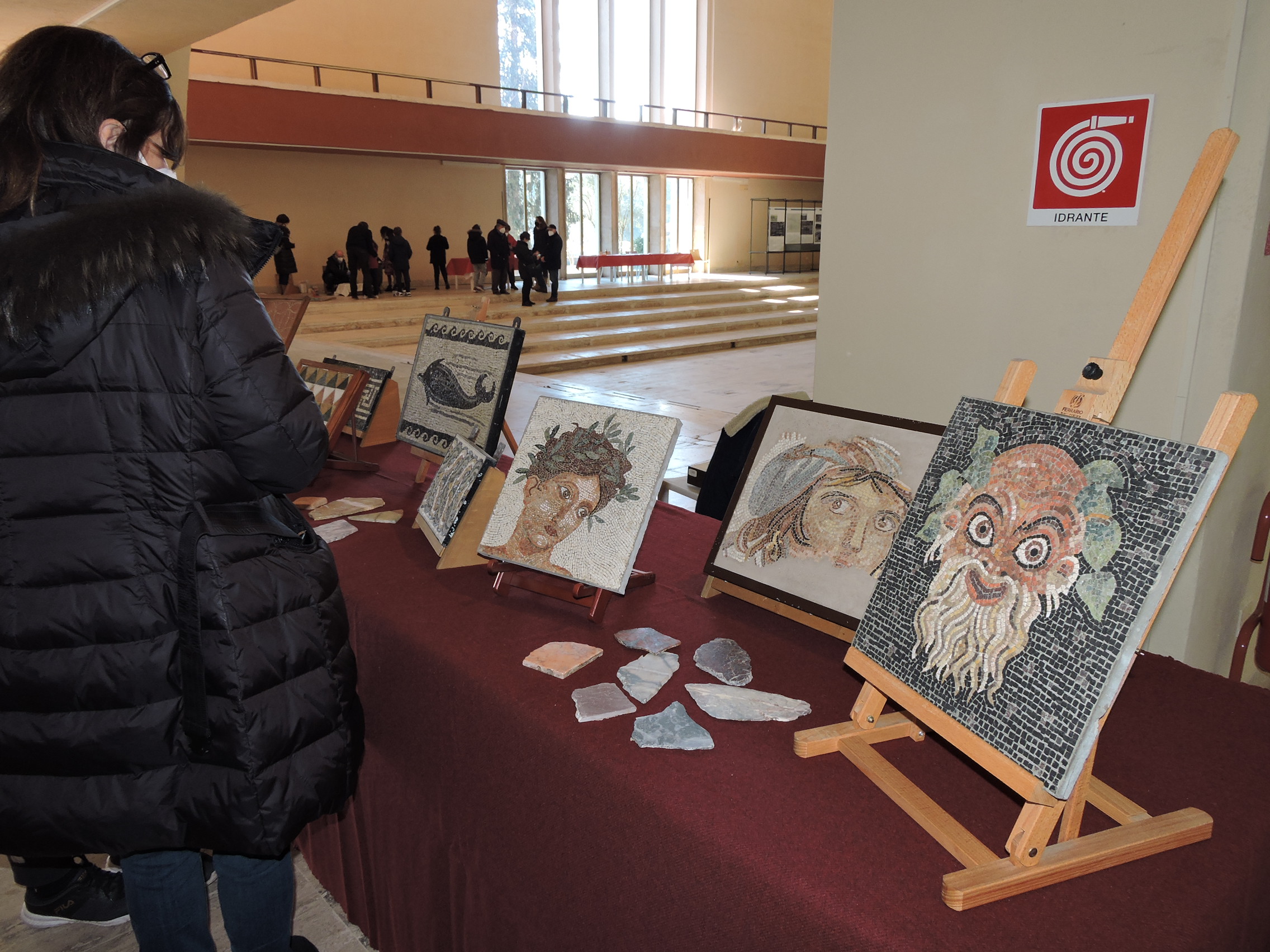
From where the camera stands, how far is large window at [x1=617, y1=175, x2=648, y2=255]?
19.5 m

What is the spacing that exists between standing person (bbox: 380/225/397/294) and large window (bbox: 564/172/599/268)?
4.64m

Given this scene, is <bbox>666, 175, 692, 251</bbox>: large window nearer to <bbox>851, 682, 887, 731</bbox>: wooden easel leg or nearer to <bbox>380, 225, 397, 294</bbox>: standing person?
<bbox>380, 225, 397, 294</bbox>: standing person

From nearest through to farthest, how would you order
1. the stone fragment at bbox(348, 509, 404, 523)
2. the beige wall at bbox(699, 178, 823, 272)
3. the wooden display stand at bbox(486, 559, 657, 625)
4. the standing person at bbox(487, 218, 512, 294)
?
the wooden display stand at bbox(486, 559, 657, 625)
the stone fragment at bbox(348, 509, 404, 523)
the standing person at bbox(487, 218, 512, 294)
the beige wall at bbox(699, 178, 823, 272)

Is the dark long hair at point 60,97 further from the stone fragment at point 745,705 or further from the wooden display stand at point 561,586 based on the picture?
the stone fragment at point 745,705

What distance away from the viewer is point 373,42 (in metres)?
14.9

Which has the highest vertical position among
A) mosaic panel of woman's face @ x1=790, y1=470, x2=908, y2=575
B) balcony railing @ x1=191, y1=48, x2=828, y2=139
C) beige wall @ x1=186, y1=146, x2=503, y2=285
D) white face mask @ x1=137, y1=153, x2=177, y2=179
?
balcony railing @ x1=191, y1=48, x2=828, y2=139

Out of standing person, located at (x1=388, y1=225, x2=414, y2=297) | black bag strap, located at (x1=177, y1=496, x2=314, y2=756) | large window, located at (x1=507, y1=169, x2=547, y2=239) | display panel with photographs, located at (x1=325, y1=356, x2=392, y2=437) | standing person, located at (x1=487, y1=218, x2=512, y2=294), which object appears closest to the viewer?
black bag strap, located at (x1=177, y1=496, x2=314, y2=756)

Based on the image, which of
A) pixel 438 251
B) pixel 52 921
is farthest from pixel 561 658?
pixel 438 251

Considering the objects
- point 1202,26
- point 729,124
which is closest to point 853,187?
point 1202,26

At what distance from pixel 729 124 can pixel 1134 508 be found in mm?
21844

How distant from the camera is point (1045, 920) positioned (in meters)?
0.92

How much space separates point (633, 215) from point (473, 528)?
62.1ft

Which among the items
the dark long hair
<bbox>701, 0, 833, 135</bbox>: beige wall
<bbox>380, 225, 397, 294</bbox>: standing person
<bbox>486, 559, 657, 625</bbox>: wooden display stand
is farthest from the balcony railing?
the dark long hair

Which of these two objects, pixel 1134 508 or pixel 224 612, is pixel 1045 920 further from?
pixel 224 612
